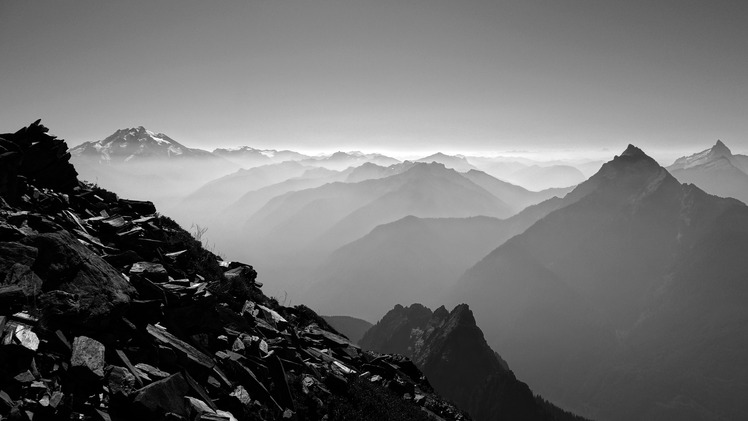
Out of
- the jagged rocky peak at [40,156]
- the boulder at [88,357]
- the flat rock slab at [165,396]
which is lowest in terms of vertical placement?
the flat rock slab at [165,396]

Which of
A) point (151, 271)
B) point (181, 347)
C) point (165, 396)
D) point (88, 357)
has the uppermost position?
point (151, 271)

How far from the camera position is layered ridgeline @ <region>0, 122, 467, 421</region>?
11859 mm

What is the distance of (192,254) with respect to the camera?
84.9 ft

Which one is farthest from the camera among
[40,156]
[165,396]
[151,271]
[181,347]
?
[40,156]

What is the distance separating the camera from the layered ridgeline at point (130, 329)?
467 inches

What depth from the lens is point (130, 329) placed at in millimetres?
14789

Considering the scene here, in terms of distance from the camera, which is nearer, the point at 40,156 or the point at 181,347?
the point at 181,347

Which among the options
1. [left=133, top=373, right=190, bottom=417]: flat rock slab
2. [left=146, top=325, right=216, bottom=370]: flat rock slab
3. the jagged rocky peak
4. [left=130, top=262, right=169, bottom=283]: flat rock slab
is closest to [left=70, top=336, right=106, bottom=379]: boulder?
[left=133, top=373, right=190, bottom=417]: flat rock slab

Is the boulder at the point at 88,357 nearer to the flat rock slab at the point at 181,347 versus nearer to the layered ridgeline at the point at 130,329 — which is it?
the layered ridgeline at the point at 130,329

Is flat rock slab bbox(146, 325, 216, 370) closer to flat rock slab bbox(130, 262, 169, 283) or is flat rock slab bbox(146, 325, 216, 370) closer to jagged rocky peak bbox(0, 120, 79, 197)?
flat rock slab bbox(130, 262, 169, 283)

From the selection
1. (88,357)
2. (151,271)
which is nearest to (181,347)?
(88,357)

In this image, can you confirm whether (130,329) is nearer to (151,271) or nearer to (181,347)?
(181,347)

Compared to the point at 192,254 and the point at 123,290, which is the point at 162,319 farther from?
the point at 192,254

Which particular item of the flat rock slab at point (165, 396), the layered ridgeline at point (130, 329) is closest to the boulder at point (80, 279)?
the layered ridgeline at point (130, 329)
